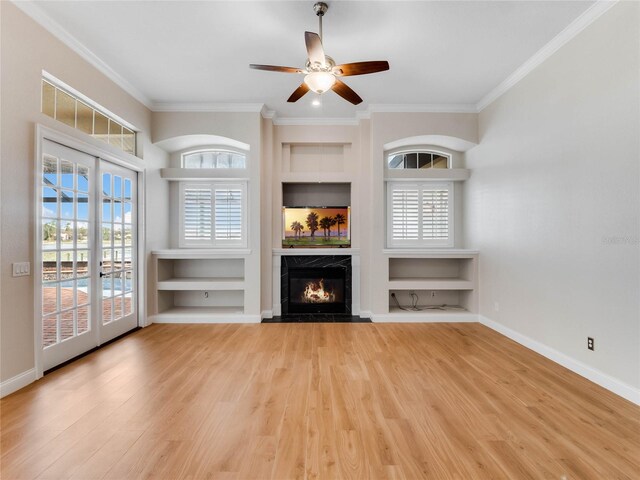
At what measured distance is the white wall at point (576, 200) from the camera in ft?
8.14

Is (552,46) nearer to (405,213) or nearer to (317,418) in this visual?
(405,213)

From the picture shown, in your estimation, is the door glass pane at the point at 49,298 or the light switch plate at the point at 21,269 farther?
the door glass pane at the point at 49,298

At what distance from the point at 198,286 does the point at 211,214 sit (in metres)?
1.26

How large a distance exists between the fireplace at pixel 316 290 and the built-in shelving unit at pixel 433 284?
30.5 inches

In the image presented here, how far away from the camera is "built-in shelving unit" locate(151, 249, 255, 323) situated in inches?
184

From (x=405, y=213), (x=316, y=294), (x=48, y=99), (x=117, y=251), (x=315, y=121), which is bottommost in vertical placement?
(x=316, y=294)

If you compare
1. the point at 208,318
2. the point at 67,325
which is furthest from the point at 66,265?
the point at 208,318

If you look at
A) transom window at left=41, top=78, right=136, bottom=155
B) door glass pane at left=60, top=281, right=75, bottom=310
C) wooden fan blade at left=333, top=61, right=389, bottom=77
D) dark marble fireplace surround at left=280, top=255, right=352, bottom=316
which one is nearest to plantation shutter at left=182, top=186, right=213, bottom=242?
transom window at left=41, top=78, right=136, bottom=155

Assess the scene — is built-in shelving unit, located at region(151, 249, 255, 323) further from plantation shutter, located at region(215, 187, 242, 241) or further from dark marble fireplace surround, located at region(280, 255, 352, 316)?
dark marble fireplace surround, located at region(280, 255, 352, 316)

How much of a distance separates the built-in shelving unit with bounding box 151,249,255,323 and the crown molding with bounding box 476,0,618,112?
4.23 meters

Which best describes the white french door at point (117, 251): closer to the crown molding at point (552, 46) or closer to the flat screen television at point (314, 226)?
the flat screen television at point (314, 226)

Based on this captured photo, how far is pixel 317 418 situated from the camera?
2164 mm

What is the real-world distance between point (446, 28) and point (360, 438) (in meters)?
3.60

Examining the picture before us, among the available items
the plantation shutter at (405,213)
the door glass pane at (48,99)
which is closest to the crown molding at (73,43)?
the door glass pane at (48,99)
